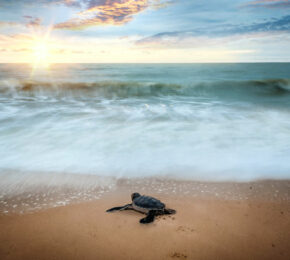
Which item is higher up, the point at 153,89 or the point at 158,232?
the point at 153,89

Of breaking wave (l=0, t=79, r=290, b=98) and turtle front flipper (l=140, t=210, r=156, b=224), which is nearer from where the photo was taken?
turtle front flipper (l=140, t=210, r=156, b=224)

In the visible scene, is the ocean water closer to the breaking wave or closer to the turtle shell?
the turtle shell

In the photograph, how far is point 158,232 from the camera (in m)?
2.84

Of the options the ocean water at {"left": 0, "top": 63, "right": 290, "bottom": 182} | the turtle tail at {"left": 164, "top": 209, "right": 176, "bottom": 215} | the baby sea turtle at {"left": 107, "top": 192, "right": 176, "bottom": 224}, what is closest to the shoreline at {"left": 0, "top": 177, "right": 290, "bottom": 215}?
the ocean water at {"left": 0, "top": 63, "right": 290, "bottom": 182}

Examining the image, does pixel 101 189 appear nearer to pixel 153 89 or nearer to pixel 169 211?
pixel 169 211

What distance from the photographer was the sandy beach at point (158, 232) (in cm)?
258

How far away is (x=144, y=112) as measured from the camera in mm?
11203

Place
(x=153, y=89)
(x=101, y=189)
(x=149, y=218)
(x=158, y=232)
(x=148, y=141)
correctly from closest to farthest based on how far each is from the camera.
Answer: (x=158, y=232) → (x=149, y=218) → (x=101, y=189) → (x=148, y=141) → (x=153, y=89)

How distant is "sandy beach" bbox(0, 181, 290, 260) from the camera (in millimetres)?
2578

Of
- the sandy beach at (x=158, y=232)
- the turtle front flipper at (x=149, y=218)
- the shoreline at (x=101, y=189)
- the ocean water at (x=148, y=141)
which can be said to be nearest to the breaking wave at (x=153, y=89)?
the ocean water at (x=148, y=141)

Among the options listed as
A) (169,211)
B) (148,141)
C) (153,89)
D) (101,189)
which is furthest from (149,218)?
(153,89)

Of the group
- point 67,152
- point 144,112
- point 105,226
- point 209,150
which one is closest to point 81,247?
point 105,226

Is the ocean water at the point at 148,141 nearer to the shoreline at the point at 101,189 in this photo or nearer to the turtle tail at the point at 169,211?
the shoreline at the point at 101,189

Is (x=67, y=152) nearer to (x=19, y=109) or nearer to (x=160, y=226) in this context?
(x=160, y=226)
